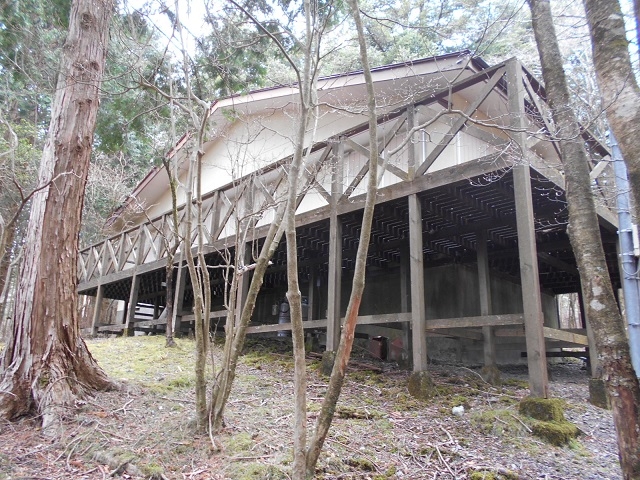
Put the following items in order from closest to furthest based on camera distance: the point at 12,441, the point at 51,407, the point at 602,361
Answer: the point at 602,361
the point at 12,441
the point at 51,407

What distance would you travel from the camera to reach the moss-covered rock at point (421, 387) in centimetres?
529

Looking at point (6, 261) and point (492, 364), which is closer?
point (492, 364)

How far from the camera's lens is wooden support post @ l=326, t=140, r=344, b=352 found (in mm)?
6457

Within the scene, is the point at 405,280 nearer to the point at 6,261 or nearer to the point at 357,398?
the point at 357,398

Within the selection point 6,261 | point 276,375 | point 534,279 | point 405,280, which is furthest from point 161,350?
point 6,261

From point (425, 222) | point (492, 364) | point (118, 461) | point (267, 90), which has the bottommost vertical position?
point (118, 461)

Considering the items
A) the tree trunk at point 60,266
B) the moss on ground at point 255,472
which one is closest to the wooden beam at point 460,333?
the moss on ground at point 255,472

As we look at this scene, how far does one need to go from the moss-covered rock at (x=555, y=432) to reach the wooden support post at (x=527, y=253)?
341 mm

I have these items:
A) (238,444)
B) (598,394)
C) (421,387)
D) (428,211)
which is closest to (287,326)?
(421,387)

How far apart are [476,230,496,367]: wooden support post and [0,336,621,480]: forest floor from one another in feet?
2.84

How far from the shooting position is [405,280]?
812 centimetres

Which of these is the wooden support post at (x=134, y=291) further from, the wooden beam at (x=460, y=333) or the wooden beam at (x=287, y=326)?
the wooden beam at (x=460, y=333)

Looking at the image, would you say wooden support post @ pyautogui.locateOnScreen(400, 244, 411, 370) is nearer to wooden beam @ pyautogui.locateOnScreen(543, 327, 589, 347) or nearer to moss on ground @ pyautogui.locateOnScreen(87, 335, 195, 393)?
wooden beam @ pyautogui.locateOnScreen(543, 327, 589, 347)

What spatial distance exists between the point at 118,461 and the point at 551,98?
436 cm
